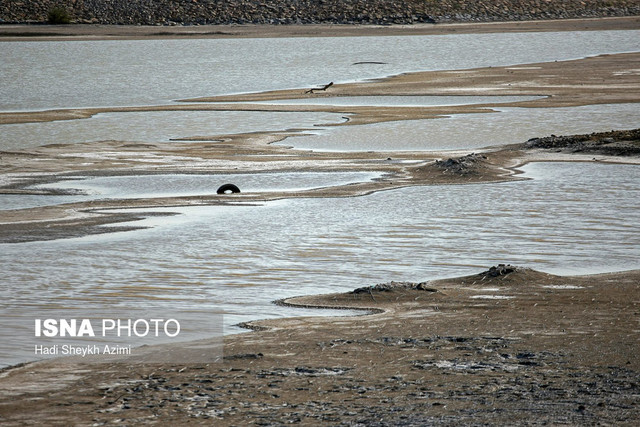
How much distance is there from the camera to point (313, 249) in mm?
11336

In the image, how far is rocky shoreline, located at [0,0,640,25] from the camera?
74.6 metres

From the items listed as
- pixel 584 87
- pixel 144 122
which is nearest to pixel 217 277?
pixel 144 122

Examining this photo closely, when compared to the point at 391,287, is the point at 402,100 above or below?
above

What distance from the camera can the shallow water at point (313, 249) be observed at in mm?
9406

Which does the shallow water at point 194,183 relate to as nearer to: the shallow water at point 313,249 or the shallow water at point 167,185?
the shallow water at point 167,185

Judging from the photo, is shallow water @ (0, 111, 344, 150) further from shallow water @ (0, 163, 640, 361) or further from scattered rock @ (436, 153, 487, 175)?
shallow water @ (0, 163, 640, 361)

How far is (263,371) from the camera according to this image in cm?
669

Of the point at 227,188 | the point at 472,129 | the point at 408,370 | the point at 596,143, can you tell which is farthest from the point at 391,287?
the point at 472,129

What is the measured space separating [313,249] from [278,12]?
6717cm

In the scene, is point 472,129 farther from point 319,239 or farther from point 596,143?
point 319,239

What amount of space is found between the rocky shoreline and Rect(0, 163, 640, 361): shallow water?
62.1m

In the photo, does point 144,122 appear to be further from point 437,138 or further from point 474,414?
point 474,414

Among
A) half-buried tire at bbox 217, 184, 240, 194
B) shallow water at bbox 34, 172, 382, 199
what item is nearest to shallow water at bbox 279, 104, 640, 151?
shallow water at bbox 34, 172, 382, 199

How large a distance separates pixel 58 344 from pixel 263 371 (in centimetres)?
172
